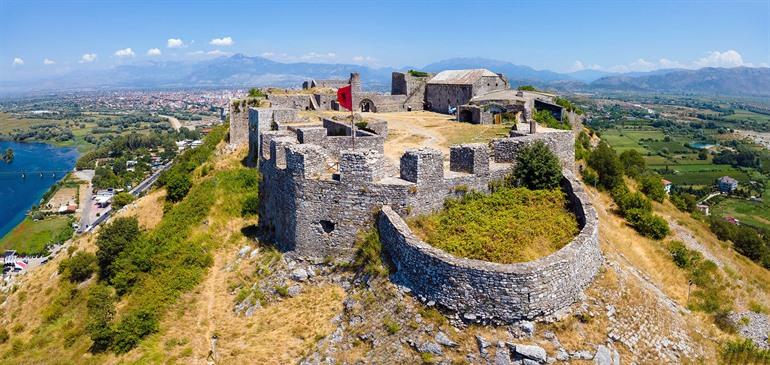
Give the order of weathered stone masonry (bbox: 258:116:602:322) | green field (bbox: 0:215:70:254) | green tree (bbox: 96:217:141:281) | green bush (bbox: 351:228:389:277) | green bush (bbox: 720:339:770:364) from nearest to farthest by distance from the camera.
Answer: weathered stone masonry (bbox: 258:116:602:322)
green bush (bbox: 720:339:770:364)
green bush (bbox: 351:228:389:277)
green tree (bbox: 96:217:141:281)
green field (bbox: 0:215:70:254)

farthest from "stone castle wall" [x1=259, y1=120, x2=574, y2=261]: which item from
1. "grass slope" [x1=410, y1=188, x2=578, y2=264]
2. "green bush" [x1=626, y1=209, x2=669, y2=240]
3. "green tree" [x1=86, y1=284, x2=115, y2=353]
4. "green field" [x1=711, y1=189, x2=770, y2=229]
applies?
"green field" [x1=711, y1=189, x2=770, y2=229]

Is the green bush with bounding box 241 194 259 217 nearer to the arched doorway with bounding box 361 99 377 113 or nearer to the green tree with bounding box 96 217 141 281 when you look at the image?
the green tree with bounding box 96 217 141 281

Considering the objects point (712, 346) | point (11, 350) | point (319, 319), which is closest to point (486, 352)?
point (319, 319)

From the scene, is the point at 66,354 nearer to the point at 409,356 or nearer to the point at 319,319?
the point at 319,319

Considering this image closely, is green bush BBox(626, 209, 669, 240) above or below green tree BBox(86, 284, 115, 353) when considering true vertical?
above

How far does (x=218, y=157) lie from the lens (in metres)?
30.8

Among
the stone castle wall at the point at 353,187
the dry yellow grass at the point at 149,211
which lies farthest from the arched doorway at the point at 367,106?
the stone castle wall at the point at 353,187

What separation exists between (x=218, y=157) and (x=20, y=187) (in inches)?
3862

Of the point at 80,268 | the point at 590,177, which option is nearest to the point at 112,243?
the point at 80,268

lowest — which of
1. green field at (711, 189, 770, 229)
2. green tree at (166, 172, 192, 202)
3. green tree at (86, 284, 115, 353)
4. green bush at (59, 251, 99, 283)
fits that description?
green field at (711, 189, 770, 229)

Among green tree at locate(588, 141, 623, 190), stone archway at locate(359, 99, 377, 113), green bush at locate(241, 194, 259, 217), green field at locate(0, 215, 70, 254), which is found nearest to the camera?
green bush at locate(241, 194, 259, 217)

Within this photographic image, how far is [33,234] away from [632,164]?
7534cm

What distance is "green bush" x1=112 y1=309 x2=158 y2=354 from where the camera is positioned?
45.8 feet

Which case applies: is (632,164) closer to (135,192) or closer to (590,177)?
(590,177)
